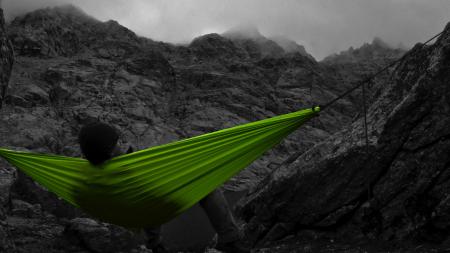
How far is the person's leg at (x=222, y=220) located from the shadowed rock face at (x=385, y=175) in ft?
13.3

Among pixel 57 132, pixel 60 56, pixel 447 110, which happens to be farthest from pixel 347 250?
pixel 60 56

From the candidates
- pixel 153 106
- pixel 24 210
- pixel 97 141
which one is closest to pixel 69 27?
pixel 153 106

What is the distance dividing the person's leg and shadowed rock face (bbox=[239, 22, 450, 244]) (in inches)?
160

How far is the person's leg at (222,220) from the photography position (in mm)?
3363

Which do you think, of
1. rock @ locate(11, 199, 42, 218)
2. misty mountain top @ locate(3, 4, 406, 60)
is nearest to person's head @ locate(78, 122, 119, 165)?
rock @ locate(11, 199, 42, 218)

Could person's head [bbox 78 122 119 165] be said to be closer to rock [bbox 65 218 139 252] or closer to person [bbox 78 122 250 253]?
person [bbox 78 122 250 253]

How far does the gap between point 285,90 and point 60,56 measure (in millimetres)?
91307

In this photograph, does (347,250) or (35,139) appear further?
(35,139)

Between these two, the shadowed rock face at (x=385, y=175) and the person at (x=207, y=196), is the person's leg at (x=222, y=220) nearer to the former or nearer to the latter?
the person at (x=207, y=196)

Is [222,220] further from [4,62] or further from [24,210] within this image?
[24,210]

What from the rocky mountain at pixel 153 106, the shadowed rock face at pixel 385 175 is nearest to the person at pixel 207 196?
the shadowed rock face at pixel 385 175

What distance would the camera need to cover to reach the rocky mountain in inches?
331

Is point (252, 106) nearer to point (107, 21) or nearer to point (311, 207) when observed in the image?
point (107, 21)

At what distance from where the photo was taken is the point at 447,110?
677cm
